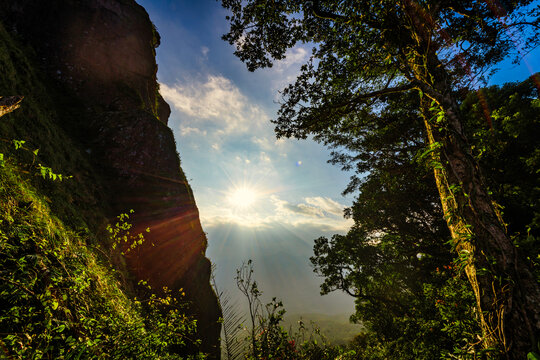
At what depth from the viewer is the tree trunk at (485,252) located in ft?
6.12

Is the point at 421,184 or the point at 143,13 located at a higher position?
the point at 143,13

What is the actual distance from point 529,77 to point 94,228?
25.3 m

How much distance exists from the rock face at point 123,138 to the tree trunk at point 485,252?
470 inches

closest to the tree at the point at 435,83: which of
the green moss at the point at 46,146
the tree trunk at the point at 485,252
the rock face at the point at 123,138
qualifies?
the tree trunk at the point at 485,252

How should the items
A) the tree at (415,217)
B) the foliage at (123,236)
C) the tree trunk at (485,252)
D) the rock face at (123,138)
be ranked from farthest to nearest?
the rock face at (123,138), the tree at (415,217), the foliage at (123,236), the tree trunk at (485,252)

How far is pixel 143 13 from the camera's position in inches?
720

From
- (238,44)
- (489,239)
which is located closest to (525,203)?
(489,239)

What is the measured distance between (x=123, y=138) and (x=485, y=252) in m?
15.3

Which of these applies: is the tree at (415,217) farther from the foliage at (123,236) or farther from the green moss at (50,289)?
the foliage at (123,236)

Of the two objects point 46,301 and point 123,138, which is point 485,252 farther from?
point 123,138

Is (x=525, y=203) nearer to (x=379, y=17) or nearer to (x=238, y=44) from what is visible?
(x=379, y=17)

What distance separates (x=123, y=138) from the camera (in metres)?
11.7

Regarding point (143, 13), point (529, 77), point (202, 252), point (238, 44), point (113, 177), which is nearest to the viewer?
point (238, 44)

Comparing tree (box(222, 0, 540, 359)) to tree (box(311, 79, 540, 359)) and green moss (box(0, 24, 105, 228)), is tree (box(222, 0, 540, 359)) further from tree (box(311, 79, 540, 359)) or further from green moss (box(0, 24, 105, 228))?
green moss (box(0, 24, 105, 228))
